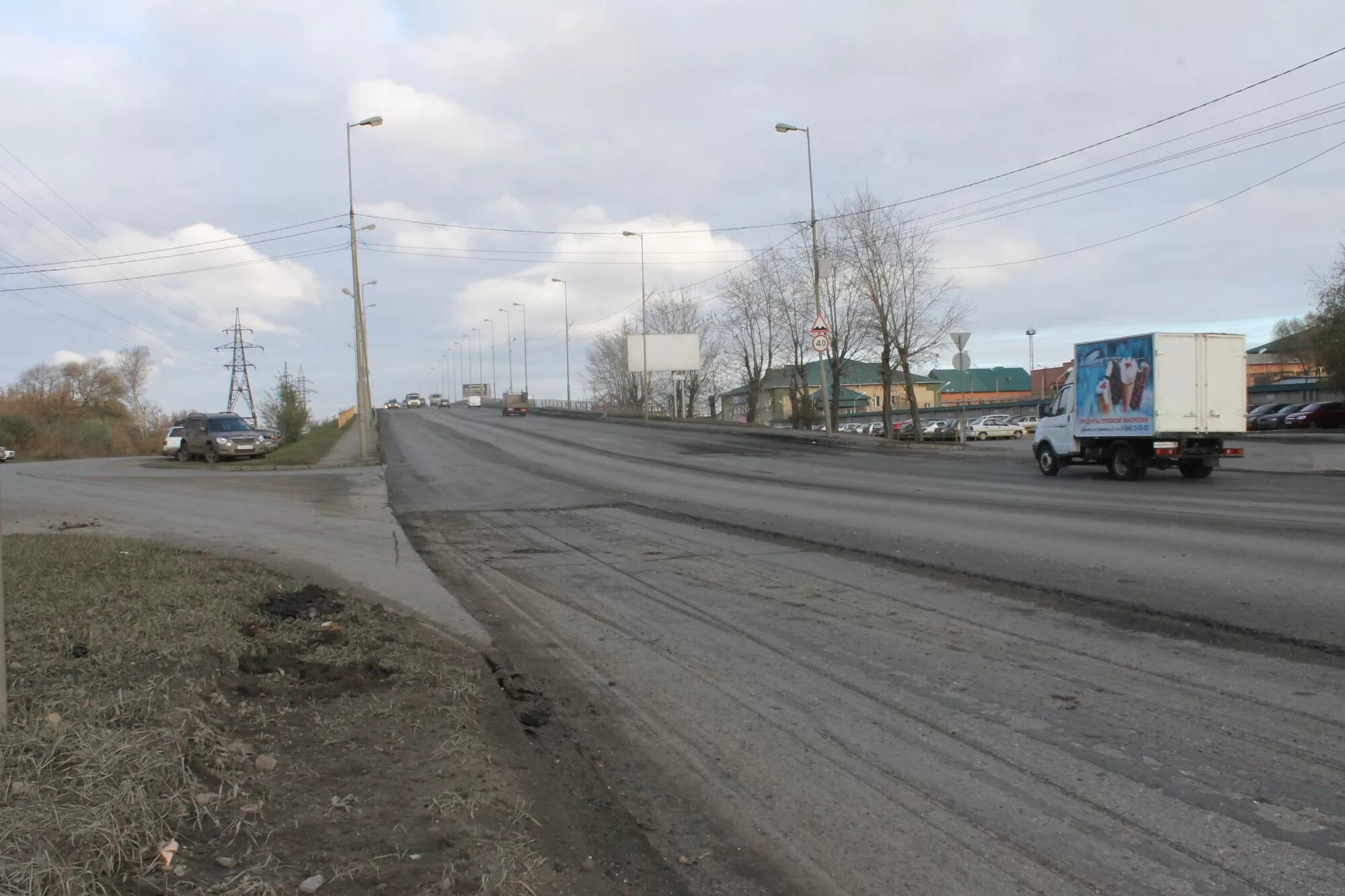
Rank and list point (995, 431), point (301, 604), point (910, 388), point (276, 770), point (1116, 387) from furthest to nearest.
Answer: point (995, 431), point (910, 388), point (1116, 387), point (301, 604), point (276, 770)

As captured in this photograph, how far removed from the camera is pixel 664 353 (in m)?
67.9

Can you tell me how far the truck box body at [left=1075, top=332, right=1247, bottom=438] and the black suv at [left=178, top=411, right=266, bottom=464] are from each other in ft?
90.3

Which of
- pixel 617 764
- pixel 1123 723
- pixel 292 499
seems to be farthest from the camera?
pixel 292 499

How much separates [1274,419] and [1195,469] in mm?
30273

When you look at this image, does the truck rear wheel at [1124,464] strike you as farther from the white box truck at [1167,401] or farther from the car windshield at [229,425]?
the car windshield at [229,425]

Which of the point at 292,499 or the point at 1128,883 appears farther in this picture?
the point at 292,499

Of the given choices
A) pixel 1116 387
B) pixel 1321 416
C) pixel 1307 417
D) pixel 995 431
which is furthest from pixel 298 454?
pixel 1321 416

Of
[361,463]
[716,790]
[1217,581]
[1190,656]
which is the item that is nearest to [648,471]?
[361,463]

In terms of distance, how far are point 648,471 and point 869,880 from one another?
21.5m

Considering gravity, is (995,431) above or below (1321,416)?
below

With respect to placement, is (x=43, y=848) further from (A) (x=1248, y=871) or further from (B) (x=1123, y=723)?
(B) (x=1123, y=723)

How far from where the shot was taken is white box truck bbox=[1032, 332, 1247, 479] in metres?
19.9

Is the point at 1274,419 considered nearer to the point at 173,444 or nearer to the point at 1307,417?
the point at 1307,417

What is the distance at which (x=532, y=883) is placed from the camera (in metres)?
Result: 3.41
